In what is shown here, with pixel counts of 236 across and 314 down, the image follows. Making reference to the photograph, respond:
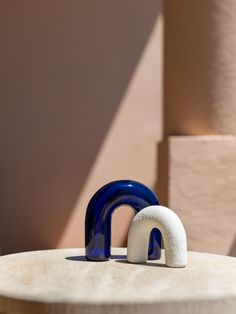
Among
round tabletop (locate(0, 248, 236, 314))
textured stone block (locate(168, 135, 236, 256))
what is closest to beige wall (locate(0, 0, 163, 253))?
textured stone block (locate(168, 135, 236, 256))

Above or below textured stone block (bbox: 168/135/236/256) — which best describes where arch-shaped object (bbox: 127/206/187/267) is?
above

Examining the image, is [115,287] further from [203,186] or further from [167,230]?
[203,186]

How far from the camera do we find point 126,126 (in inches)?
167

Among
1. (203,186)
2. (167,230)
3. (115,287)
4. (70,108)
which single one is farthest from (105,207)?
(70,108)

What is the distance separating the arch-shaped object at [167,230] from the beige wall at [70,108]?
1.83m

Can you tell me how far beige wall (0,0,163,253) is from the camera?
4.11 metres

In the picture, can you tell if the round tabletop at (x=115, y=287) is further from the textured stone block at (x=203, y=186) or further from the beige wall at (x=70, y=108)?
the beige wall at (x=70, y=108)

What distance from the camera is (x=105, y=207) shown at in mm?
2420

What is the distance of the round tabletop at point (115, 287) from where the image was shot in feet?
5.91

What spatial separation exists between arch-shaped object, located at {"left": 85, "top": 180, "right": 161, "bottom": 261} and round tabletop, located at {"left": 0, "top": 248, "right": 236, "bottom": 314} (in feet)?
0.19

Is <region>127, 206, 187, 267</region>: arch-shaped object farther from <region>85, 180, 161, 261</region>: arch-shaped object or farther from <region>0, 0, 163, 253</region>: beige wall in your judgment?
<region>0, 0, 163, 253</region>: beige wall

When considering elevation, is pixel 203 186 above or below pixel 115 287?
below

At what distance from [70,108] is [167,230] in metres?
2.03

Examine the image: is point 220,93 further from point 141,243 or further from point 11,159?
point 141,243
